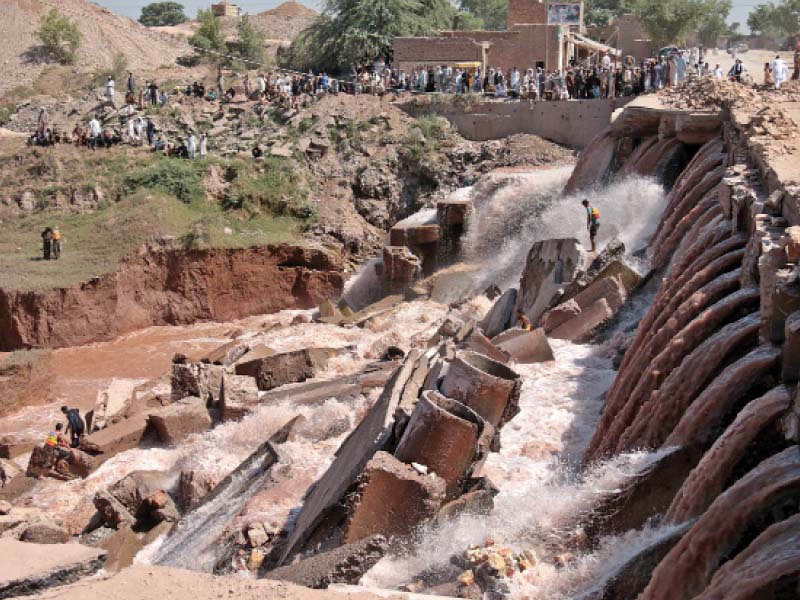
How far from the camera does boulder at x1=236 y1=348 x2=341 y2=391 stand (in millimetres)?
14695

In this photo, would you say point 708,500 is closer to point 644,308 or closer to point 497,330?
point 644,308

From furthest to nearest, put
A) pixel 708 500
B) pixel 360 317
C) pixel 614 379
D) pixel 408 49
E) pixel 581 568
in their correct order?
pixel 408 49, pixel 360 317, pixel 614 379, pixel 581 568, pixel 708 500

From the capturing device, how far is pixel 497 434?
32.1ft

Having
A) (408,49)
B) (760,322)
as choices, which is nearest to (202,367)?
(760,322)

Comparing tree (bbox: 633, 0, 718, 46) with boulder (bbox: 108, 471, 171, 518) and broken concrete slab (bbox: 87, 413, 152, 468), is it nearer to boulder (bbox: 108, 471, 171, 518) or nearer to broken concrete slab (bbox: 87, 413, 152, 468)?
broken concrete slab (bbox: 87, 413, 152, 468)

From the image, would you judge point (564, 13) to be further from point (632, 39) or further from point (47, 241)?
point (47, 241)

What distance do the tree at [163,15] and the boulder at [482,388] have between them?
66.7 m

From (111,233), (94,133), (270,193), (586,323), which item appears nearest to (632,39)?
(270,193)

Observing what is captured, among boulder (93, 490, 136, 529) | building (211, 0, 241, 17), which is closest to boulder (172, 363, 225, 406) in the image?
boulder (93, 490, 136, 529)

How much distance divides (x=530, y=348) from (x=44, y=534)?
6.21 metres

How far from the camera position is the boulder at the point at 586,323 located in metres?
13.1

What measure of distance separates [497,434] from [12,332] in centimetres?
1385

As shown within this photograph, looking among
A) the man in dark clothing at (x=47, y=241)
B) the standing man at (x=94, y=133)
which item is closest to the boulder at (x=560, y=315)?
the man in dark clothing at (x=47, y=241)

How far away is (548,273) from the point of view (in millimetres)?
15500
